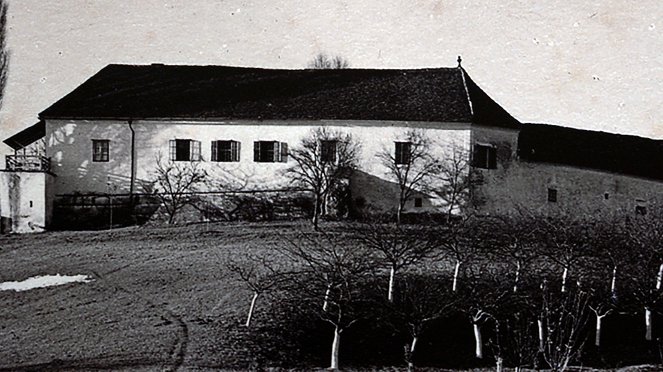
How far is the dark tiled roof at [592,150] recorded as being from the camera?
38219 millimetres

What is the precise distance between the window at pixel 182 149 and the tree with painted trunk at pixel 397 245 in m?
9.30

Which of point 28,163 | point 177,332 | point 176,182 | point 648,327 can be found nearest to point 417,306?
point 177,332

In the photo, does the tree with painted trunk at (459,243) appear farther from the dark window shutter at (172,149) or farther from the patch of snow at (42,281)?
the dark window shutter at (172,149)

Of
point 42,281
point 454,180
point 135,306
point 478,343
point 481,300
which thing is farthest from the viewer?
point 454,180

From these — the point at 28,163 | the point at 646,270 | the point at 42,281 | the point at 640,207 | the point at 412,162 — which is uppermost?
the point at 412,162

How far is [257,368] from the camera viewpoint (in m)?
A: 18.9

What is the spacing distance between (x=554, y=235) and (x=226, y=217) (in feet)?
48.9

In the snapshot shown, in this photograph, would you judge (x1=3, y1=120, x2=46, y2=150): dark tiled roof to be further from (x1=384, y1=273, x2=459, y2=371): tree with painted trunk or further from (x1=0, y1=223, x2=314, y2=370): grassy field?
(x1=384, y1=273, x2=459, y2=371): tree with painted trunk

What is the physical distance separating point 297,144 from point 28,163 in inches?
477

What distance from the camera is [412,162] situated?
3691cm

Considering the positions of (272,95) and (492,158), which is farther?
(272,95)

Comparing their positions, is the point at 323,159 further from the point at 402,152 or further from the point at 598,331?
the point at 598,331

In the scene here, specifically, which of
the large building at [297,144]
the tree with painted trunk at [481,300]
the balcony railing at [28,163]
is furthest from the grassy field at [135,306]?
the balcony railing at [28,163]

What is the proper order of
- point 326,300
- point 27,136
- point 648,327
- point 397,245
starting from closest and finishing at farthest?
point 326,300
point 648,327
point 397,245
point 27,136
